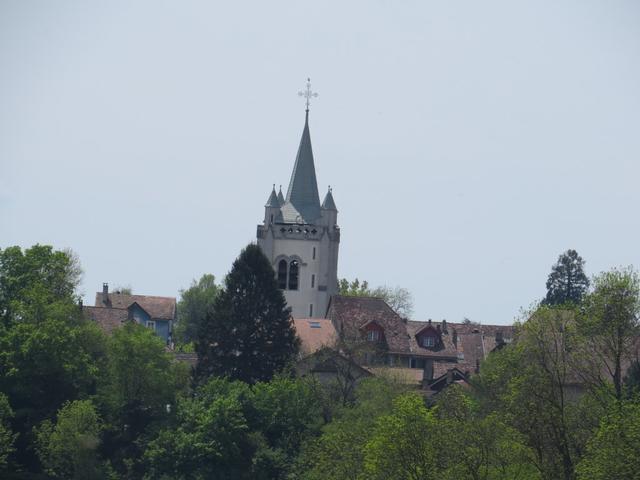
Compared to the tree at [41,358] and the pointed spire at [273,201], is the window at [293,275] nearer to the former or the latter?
the pointed spire at [273,201]

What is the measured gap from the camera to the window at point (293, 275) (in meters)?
118

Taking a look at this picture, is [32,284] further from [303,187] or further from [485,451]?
[485,451]

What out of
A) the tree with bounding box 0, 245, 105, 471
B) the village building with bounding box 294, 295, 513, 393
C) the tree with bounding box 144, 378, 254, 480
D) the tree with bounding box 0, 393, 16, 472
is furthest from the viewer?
the village building with bounding box 294, 295, 513, 393

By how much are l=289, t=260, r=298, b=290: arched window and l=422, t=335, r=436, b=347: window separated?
16442 millimetres

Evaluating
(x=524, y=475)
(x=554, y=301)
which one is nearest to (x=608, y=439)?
(x=524, y=475)

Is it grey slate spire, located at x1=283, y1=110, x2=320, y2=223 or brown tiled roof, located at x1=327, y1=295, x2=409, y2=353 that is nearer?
brown tiled roof, located at x1=327, y1=295, x2=409, y2=353

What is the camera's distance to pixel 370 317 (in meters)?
104

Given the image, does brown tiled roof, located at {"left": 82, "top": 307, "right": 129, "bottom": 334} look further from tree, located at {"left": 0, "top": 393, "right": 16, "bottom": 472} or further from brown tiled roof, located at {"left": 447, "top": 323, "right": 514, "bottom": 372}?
tree, located at {"left": 0, "top": 393, "right": 16, "bottom": 472}

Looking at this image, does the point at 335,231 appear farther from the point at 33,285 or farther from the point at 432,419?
the point at 432,419

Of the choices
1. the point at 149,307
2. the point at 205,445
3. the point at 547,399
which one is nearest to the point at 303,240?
the point at 149,307

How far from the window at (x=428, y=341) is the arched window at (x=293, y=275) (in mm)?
16442

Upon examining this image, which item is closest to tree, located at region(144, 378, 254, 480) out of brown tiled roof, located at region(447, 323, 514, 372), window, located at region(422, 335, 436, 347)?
brown tiled roof, located at region(447, 323, 514, 372)

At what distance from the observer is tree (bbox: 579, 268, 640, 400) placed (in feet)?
206

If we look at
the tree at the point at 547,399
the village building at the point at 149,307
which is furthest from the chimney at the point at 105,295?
the tree at the point at 547,399
